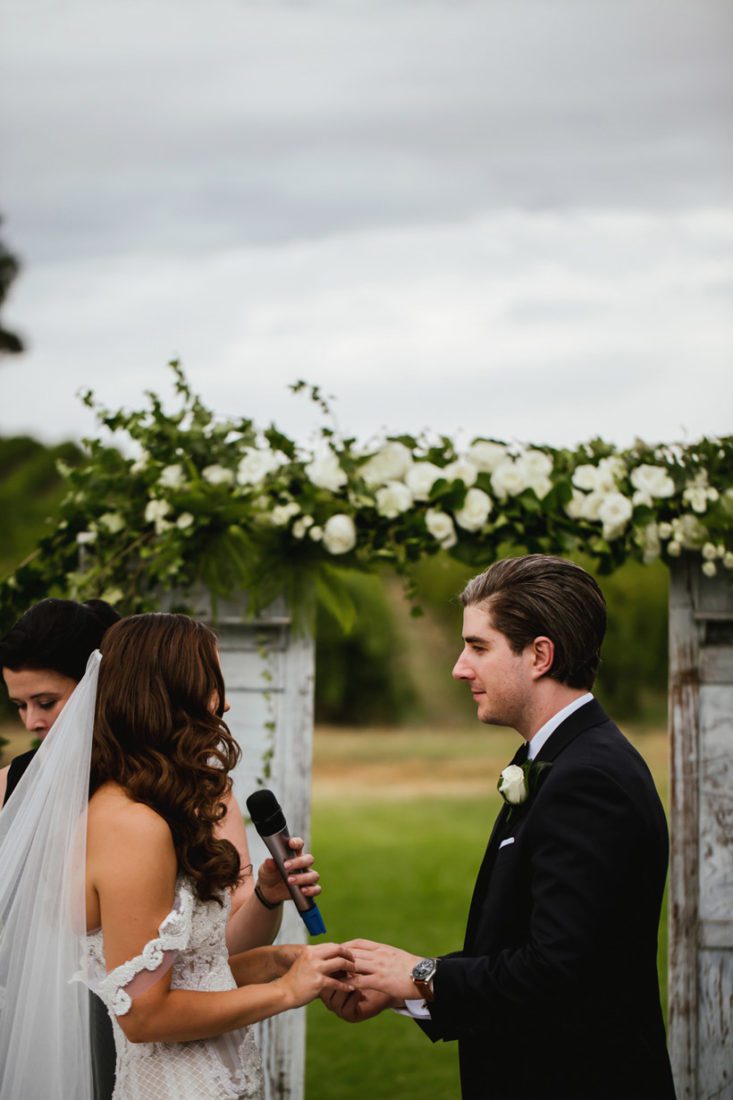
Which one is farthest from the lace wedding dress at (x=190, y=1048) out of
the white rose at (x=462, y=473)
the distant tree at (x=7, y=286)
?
the distant tree at (x=7, y=286)

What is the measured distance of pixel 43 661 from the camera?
3043 mm

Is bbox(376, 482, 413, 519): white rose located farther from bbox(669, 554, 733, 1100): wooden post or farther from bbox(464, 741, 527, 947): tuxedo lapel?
bbox(464, 741, 527, 947): tuxedo lapel

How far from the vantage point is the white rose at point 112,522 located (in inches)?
167

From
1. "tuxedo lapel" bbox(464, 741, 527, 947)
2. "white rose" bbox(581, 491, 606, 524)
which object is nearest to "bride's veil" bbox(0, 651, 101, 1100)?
"tuxedo lapel" bbox(464, 741, 527, 947)

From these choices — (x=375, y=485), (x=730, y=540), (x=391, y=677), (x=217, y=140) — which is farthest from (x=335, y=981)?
(x=391, y=677)

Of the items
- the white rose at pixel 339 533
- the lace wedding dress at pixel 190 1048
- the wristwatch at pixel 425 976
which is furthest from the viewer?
the white rose at pixel 339 533

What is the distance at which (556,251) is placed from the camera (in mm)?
10305

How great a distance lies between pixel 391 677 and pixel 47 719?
19.3 meters

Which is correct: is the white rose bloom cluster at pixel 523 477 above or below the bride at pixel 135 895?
above

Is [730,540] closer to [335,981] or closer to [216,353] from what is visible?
[335,981]

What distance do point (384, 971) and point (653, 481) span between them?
223 cm

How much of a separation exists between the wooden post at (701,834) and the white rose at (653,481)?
0.35m

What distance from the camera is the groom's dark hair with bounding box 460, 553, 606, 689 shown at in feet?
8.12

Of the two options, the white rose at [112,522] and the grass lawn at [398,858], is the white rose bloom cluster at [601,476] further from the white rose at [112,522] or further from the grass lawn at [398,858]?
the grass lawn at [398,858]
